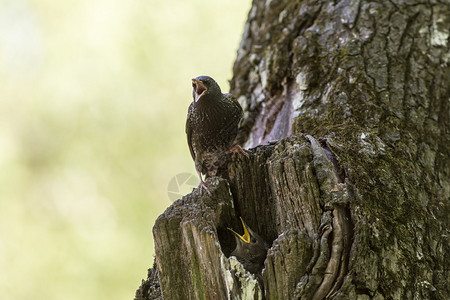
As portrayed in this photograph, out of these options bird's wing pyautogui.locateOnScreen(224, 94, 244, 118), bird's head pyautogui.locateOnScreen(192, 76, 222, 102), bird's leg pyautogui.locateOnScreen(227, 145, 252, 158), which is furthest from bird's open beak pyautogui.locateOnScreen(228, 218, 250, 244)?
bird's wing pyautogui.locateOnScreen(224, 94, 244, 118)

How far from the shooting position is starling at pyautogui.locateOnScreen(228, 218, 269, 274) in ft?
7.45

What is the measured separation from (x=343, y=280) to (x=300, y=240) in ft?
0.79

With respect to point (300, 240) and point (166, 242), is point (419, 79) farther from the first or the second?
point (166, 242)

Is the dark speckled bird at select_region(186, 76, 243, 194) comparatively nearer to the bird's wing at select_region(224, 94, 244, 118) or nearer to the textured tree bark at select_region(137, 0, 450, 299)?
the bird's wing at select_region(224, 94, 244, 118)

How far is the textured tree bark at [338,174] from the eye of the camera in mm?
2115

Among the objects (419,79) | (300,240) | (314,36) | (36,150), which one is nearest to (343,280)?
(300,240)

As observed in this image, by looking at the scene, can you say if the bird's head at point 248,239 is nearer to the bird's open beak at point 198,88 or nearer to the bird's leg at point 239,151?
the bird's leg at point 239,151

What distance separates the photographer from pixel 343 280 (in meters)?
2.04

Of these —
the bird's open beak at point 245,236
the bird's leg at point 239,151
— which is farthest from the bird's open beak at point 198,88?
the bird's open beak at point 245,236

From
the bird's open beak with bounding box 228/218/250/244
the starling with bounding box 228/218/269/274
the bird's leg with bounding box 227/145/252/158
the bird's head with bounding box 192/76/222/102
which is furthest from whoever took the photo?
the bird's head with bounding box 192/76/222/102

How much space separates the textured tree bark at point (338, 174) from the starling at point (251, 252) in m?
0.12

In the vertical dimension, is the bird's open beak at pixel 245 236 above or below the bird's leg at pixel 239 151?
below

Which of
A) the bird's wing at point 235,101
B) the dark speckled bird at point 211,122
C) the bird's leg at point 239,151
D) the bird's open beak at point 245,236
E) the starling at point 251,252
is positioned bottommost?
the starling at point 251,252

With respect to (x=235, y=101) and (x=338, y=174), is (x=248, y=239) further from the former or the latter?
(x=235, y=101)
